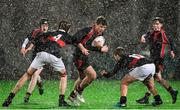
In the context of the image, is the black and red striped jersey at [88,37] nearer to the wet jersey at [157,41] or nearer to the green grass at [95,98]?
the green grass at [95,98]

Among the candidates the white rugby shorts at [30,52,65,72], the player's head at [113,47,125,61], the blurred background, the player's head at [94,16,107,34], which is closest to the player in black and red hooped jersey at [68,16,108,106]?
the player's head at [94,16,107,34]

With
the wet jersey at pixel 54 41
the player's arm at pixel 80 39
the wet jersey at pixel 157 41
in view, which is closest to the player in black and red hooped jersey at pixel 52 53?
the wet jersey at pixel 54 41

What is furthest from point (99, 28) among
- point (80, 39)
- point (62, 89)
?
point (62, 89)

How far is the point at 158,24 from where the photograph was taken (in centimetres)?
1405

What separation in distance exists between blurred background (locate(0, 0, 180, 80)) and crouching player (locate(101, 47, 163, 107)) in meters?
11.2

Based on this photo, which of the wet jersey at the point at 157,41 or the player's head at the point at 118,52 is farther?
the wet jersey at the point at 157,41

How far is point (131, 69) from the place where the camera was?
12.8 m

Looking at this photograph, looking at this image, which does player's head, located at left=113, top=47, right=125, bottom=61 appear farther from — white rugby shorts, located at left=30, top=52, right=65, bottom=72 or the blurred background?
the blurred background

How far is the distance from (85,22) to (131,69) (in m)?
11.7

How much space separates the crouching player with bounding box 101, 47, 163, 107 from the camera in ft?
41.3

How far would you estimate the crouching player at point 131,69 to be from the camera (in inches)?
496

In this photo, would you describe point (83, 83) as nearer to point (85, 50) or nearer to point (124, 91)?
point (85, 50)

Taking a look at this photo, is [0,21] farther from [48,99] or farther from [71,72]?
[48,99]

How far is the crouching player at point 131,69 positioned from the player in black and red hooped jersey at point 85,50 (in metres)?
0.33
